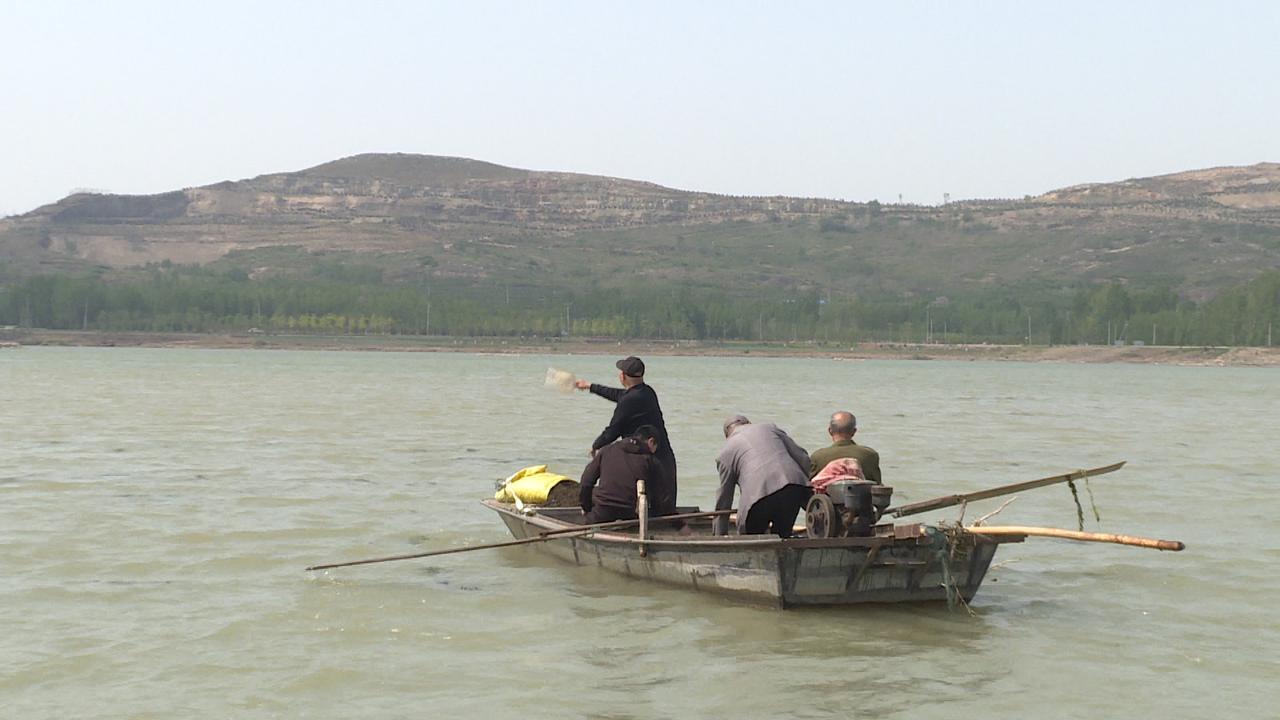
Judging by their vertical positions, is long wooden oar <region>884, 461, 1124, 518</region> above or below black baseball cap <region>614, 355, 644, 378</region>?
below

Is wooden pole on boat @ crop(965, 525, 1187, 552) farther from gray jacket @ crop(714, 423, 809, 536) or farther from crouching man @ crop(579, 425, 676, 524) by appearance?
crouching man @ crop(579, 425, 676, 524)

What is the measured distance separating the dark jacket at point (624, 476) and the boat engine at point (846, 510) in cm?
232

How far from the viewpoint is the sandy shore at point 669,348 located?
167000 mm

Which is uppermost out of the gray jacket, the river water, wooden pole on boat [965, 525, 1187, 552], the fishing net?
the fishing net

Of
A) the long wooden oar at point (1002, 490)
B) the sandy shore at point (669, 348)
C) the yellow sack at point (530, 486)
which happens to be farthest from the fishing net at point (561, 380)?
the sandy shore at point (669, 348)

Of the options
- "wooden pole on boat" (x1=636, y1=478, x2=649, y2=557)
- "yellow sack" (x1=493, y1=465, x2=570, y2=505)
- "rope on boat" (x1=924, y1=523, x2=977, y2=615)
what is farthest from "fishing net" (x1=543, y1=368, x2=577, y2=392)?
"rope on boat" (x1=924, y1=523, x2=977, y2=615)

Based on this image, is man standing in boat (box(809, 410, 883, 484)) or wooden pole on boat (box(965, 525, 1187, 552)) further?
man standing in boat (box(809, 410, 883, 484))

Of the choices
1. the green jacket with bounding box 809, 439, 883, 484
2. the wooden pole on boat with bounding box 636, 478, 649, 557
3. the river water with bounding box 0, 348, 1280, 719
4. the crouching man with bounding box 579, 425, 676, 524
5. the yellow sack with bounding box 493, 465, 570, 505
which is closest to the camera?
the river water with bounding box 0, 348, 1280, 719

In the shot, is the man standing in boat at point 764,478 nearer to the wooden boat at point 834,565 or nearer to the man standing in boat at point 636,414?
the wooden boat at point 834,565

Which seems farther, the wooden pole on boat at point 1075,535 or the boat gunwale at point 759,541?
the boat gunwale at point 759,541

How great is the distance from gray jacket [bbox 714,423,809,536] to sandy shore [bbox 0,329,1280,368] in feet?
521

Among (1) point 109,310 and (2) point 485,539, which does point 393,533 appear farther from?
(1) point 109,310

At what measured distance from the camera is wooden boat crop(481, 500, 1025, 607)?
12992 mm

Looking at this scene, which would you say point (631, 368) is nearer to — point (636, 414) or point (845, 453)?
point (636, 414)
